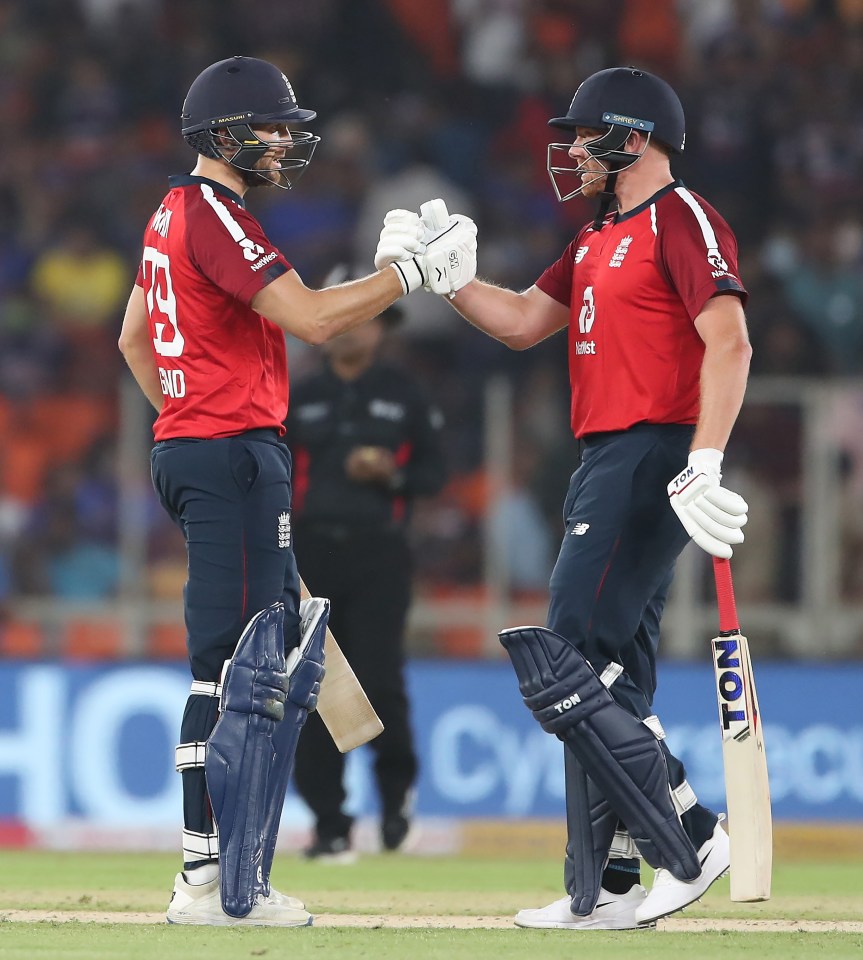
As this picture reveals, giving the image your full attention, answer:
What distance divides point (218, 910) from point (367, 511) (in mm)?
2891

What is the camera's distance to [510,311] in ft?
17.3

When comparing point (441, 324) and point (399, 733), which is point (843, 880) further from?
point (441, 324)

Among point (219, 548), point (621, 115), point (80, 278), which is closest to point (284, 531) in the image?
point (219, 548)

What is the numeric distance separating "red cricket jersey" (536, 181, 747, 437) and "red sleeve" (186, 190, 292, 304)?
2.83 feet

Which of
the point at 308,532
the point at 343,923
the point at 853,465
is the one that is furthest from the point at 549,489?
the point at 343,923

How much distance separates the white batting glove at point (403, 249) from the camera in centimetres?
477

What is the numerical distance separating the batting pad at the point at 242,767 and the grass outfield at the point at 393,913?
0.15 metres

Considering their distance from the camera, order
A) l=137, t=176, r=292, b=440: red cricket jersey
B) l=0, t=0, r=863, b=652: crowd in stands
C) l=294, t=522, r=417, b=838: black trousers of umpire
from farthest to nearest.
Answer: l=0, t=0, r=863, b=652: crowd in stands < l=294, t=522, r=417, b=838: black trousers of umpire < l=137, t=176, r=292, b=440: red cricket jersey

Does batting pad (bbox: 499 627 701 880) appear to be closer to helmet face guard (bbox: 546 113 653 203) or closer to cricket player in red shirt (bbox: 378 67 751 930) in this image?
cricket player in red shirt (bbox: 378 67 751 930)

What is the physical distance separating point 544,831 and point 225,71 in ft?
14.0

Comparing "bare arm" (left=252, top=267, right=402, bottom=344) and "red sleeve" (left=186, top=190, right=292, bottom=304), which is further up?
"red sleeve" (left=186, top=190, right=292, bottom=304)

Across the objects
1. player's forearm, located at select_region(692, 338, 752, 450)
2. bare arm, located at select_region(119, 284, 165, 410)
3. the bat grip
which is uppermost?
bare arm, located at select_region(119, 284, 165, 410)

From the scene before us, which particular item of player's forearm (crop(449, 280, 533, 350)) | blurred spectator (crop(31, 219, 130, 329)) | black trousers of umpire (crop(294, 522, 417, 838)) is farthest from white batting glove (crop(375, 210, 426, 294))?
blurred spectator (crop(31, 219, 130, 329))

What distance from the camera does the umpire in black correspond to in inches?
285
